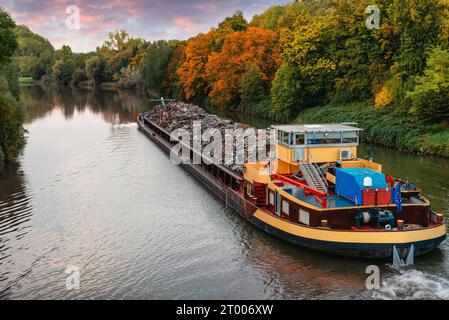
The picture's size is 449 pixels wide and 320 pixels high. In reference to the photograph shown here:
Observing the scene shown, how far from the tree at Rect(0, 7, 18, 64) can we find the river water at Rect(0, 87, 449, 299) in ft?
29.1

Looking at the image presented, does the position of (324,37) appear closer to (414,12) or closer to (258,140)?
(414,12)

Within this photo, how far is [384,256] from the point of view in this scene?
20938 mm

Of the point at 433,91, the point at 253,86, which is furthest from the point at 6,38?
the point at 253,86

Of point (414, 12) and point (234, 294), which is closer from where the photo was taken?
point (234, 294)

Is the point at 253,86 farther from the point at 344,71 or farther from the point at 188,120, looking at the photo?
the point at 188,120

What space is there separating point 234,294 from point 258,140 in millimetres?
21689

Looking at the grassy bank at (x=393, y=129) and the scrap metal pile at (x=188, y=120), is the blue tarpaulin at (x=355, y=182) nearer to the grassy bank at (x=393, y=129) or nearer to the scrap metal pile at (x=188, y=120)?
the scrap metal pile at (x=188, y=120)

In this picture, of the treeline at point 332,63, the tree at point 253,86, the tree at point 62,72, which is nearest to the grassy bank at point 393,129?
the treeline at point 332,63

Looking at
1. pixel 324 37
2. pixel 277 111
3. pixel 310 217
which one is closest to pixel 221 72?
pixel 277 111

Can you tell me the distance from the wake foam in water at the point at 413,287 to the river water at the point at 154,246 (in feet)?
0.12

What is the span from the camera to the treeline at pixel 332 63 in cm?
4747

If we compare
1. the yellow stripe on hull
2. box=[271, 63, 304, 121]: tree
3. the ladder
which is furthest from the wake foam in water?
box=[271, 63, 304, 121]: tree

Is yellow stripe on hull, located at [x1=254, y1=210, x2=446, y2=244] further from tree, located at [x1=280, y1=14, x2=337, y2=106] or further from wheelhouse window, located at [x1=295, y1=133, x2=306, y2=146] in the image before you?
tree, located at [x1=280, y1=14, x2=337, y2=106]

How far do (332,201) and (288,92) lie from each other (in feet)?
145
